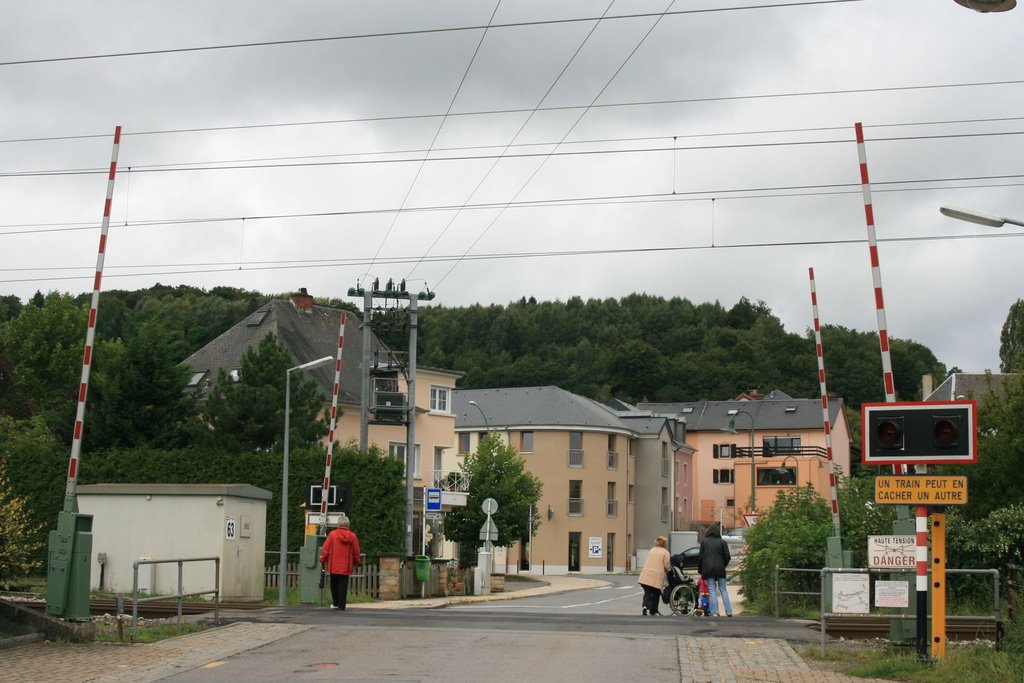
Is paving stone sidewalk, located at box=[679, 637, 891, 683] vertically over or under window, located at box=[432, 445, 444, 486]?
under

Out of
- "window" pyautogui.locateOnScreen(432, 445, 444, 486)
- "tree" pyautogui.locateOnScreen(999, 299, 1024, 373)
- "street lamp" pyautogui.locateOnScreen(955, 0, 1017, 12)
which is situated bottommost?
"window" pyautogui.locateOnScreen(432, 445, 444, 486)

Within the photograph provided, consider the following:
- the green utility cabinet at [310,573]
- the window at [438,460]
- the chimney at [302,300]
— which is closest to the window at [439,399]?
the window at [438,460]

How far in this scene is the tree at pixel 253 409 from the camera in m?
43.3

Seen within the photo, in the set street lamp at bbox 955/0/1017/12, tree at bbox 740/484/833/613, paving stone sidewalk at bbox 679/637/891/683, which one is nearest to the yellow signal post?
paving stone sidewalk at bbox 679/637/891/683

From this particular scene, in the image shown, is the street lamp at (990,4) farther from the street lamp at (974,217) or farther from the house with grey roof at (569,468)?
the house with grey roof at (569,468)

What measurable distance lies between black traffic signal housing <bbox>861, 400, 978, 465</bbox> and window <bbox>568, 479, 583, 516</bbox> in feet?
210

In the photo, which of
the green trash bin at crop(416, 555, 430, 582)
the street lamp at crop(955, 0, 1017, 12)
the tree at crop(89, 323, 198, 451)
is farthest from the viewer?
the tree at crop(89, 323, 198, 451)

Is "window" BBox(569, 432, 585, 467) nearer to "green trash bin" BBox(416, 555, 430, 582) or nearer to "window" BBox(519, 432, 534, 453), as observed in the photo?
"window" BBox(519, 432, 534, 453)

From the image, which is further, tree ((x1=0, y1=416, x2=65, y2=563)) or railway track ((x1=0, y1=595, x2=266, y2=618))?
Result: tree ((x1=0, y1=416, x2=65, y2=563))

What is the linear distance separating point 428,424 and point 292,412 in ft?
49.7

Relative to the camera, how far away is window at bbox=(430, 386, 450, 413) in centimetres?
6059

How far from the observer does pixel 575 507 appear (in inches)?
3000

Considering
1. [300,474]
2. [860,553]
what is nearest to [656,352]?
[300,474]

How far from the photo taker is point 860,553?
2439 cm
